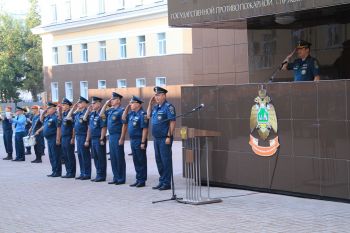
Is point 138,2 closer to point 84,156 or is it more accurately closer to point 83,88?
point 83,88

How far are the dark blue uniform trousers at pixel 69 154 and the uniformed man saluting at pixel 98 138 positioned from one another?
0.86 metres

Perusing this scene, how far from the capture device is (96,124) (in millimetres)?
13617

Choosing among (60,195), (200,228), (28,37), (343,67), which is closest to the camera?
Answer: (200,228)

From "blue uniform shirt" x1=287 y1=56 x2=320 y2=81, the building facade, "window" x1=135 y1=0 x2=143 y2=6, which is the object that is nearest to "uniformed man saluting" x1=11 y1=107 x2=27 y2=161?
"blue uniform shirt" x1=287 y1=56 x2=320 y2=81

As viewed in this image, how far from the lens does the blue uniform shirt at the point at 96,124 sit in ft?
44.5

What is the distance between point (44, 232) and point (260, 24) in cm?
738

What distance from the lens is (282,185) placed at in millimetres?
10617

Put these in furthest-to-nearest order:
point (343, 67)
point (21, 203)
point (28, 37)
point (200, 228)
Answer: point (28, 37) → point (343, 67) → point (21, 203) → point (200, 228)

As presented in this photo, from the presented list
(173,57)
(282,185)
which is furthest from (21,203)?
(173,57)

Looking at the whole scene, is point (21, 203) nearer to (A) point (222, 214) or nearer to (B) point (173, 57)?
(A) point (222, 214)

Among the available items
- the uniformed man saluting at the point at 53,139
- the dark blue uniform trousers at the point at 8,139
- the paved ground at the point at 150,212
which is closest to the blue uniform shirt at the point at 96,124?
the paved ground at the point at 150,212

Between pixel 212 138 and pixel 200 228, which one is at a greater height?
pixel 212 138

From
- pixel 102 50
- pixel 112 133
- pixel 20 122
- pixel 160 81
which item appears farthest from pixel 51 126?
pixel 102 50

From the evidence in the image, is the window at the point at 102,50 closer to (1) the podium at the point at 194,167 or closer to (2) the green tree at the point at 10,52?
(2) the green tree at the point at 10,52
